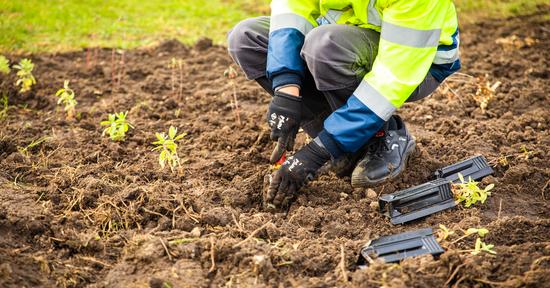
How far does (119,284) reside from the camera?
7.59ft

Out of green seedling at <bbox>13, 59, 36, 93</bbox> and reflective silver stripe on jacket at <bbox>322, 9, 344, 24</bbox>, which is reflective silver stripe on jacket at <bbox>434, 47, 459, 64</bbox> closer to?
reflective silver stripe on jacket at <bbox>322, 9, 344, 24</bbox>

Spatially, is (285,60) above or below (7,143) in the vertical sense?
above

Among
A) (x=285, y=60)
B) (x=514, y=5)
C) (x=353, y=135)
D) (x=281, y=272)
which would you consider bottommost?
(x=514, y=5)

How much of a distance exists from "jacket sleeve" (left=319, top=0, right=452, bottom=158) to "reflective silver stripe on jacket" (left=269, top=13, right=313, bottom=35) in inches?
20.2

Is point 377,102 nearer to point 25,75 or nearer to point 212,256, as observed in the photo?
point 212,256

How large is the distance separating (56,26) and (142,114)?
7.33ft

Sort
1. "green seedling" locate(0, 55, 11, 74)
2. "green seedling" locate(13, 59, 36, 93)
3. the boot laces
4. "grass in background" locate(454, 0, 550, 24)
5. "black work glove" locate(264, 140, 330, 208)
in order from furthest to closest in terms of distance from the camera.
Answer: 1. "grass in background" locate(454, 0, 550, 24)
2. "green seedling" locate(0, 55, 11, 74)
3. "green seedling" locate(13, 59, 36, 93)
4. the boot laces
5. "black work glove" locate(264, 140, 330, 208)

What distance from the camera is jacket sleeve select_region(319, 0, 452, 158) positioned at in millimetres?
2762

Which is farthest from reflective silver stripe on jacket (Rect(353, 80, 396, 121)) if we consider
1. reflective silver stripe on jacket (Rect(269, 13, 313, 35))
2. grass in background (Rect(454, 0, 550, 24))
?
grass in background (Rect(454, 0, 550, 24))

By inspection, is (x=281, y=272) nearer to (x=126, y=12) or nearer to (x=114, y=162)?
→ (x=114, y=162)

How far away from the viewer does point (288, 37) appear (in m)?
3.13

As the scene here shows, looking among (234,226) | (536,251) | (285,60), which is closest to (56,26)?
(285,60)

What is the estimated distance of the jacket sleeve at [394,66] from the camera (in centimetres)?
276

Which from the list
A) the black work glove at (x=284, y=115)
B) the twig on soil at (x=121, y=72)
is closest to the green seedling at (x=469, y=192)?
the black work glove at (x=284, y=115)
